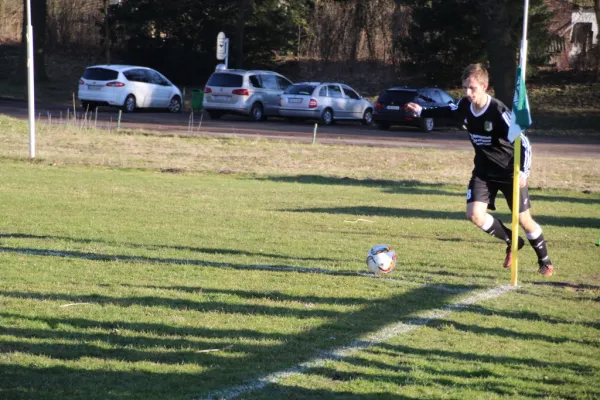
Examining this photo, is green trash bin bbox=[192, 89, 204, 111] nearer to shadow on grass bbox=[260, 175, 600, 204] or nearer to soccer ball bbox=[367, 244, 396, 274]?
shadow on grass bbox=[260, 175, 600, 204]

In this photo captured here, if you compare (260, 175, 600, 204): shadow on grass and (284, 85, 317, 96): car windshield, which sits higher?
(284, 85, 317, 96): car windshield

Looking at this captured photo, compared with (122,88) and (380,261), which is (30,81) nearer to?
(380,261)

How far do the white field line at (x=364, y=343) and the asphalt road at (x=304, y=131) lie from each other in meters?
19.6

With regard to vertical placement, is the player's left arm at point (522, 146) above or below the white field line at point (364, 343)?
above

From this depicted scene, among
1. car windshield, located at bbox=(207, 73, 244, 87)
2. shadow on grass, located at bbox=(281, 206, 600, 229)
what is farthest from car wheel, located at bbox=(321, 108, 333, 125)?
shadow on grass, located at bbox=(281, 206, 600, 229)

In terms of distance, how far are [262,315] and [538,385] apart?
7.80 feet

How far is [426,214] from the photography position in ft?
48.1

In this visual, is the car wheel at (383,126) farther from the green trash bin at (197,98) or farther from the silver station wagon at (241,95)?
the green trash bin at (197,98)

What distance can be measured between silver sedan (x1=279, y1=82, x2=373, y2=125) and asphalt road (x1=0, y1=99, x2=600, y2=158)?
468mm

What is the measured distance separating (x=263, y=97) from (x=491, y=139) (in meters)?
28.0

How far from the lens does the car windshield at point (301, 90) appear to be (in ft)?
118

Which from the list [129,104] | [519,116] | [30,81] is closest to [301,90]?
[129,104]

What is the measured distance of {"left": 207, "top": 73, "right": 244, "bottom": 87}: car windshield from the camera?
35656 mm

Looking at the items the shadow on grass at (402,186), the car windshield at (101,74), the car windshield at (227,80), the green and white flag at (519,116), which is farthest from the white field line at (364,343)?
the car windshield at (101,74)
